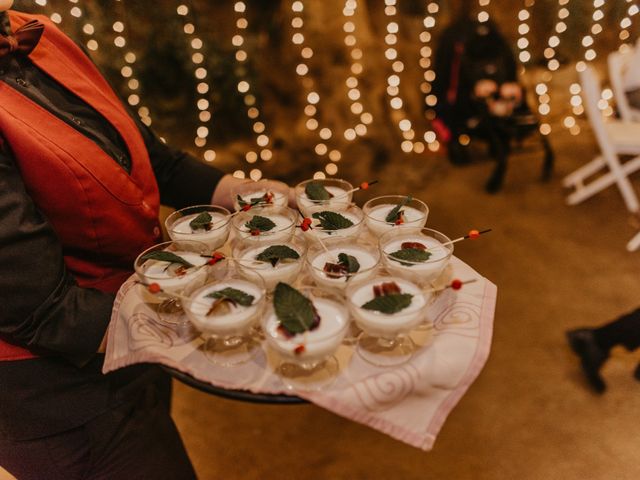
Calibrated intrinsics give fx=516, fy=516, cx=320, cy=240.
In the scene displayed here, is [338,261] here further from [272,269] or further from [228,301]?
[228,301]

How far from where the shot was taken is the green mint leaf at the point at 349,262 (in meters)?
1.44

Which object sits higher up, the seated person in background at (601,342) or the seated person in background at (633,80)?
the seated person in background at (633,80)

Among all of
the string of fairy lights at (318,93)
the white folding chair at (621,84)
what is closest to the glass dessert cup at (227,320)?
the string of fairy lights at (318,93)

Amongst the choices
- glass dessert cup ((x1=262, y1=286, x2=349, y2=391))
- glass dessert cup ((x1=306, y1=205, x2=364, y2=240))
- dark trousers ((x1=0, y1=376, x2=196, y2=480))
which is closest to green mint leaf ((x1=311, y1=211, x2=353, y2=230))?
glass dessert cup ((x1=306, y1=205, x2=364, y2=240))

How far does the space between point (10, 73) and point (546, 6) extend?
5488 millimetres

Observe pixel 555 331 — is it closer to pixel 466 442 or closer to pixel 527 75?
pixel 466 442

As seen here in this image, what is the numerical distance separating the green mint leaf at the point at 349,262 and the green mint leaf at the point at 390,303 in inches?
6.5

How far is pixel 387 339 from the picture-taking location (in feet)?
4.48

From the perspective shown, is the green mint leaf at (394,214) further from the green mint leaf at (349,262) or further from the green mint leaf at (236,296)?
the green mint leaf at (236,296)

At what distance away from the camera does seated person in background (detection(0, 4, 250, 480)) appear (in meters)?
1.37

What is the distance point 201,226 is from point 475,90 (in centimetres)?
344

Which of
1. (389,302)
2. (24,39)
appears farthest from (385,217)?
(24,39)

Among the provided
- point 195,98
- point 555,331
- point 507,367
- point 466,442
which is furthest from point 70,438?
point 195,98

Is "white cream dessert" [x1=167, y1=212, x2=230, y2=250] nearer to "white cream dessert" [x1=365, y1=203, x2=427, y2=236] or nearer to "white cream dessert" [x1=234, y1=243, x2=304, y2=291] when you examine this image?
"white cream dessert" [x1=234, y1=243, x2=304, y2=291]
